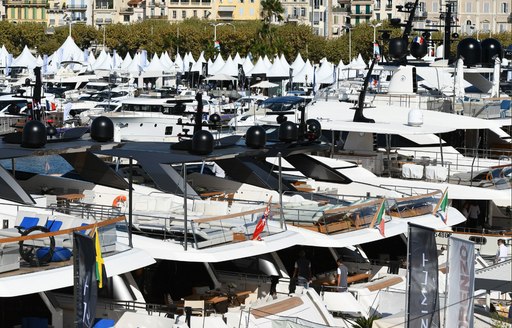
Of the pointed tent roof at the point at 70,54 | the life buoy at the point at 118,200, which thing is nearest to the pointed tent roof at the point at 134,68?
the pointed tent roof at the point at 70,54

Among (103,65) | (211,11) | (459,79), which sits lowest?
(103,65)

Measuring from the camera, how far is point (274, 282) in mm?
24500

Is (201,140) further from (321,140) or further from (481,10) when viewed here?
(481,10)

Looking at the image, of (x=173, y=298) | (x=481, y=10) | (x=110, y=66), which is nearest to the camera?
(x=173, y=298)

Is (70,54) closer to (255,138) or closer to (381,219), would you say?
(255,138)

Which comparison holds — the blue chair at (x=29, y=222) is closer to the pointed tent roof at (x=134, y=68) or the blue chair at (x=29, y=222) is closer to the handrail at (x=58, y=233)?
the handrail at (x=58, y=233)

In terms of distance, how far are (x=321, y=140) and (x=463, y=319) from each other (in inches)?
530

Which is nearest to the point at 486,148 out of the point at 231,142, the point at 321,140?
A: the point at 321,140

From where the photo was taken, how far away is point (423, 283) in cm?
1950

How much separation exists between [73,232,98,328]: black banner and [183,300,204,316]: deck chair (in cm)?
343

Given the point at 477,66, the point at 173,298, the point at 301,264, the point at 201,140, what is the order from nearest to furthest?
the point at 173,298 → the point at 301,264 → the point at 201,140 → the point at 477,66

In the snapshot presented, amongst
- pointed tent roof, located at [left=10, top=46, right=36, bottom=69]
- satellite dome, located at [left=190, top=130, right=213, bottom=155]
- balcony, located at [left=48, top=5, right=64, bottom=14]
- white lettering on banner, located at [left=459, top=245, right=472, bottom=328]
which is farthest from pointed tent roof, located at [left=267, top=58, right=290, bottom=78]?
balcony, located at [left=48, top=5, right=64, bottom=14]

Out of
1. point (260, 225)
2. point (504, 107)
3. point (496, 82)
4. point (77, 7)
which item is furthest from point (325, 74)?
point (77, 7)

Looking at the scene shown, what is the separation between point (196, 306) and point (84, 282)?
155 inches
